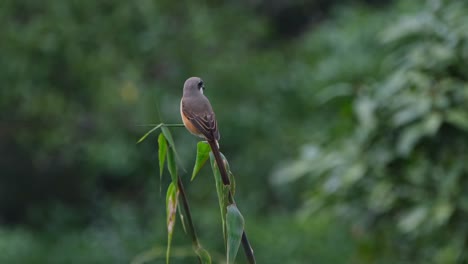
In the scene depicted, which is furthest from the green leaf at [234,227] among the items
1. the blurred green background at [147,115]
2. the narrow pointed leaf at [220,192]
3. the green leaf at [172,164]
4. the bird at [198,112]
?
the blurred green background at [147,115]

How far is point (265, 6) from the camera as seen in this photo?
13.1 meters

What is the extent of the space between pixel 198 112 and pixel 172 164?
32cm

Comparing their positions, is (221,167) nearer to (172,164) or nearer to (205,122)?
(172,164)

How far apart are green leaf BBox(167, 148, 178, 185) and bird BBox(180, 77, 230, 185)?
0.41 feet

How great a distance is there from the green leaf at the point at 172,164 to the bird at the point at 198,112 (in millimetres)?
126

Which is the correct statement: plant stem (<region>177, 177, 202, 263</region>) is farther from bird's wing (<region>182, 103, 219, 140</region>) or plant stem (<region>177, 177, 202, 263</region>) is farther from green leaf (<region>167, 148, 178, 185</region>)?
bird's wing (<region>182, 103, 219, 140</region>)

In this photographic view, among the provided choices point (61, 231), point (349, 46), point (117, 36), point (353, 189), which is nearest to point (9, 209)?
point (61, 231)

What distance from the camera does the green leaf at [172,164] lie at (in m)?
1.86

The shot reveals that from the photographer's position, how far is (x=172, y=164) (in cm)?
188

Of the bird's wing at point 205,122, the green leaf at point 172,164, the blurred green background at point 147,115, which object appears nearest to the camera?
the green leaf at point 172,164

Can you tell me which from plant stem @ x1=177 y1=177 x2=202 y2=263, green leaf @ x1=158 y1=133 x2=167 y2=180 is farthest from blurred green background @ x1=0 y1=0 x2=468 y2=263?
plant stem @ x1=177 y1=177 x2=202 y2=263

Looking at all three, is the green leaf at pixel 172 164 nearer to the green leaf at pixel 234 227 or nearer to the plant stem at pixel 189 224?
the plant stem at pixel 189 224

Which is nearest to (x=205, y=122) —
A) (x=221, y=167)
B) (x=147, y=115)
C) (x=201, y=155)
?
(x=201, y=155)

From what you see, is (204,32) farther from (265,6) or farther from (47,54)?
(265,6)
